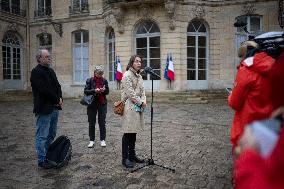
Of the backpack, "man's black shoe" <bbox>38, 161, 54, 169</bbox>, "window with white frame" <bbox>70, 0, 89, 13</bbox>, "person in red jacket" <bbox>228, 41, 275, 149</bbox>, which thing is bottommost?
"man's black shoe" <bbox>38, 161, 54, 169</bbox>

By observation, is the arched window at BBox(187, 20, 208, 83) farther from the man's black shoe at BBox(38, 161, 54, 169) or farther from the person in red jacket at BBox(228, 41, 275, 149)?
the person in red jacket at BBox(228, 41, 275, 149)

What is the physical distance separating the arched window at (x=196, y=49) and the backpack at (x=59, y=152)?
14.6 m

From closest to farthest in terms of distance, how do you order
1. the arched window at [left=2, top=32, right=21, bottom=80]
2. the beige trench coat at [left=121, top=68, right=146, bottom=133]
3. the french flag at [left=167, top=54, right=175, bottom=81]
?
1. the beige trench coat at [left=121, top=68, right=146, bottom=133]
2. the french flag at [left=167, top=54, right=175, bottom=81]
3. the arched window at [left=2, top=32, right=21, bottom=80]

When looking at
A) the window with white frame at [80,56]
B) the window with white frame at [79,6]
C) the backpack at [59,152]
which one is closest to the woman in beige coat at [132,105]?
the backpack at [59,152]

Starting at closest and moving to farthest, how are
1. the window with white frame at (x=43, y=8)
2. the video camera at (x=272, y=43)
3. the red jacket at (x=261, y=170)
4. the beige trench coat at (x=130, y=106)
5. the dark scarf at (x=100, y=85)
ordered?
1. the red jacket at (x=261, y=170)
2. the video camera at (x=272, y=43)
3. the beige trench coat at (x=130, y=106)
4. the dark scarf at (x=100, y=85)
5. the window with white frame at (x=43, y=8)

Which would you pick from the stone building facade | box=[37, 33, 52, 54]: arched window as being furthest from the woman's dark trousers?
box=[37, 33, 52, 54]: arched window

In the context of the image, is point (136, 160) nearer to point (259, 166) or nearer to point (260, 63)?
point (260, 63)

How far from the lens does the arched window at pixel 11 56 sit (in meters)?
23.5

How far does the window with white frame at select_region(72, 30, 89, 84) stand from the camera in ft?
74.5

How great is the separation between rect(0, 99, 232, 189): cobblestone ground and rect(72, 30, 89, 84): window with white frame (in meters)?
13.3

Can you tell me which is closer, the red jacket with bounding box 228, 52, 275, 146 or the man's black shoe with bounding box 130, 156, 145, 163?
the red jacket with bounding box 228, 52, 275, 146

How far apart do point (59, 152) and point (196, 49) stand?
15.2m

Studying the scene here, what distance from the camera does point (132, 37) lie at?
19469mm

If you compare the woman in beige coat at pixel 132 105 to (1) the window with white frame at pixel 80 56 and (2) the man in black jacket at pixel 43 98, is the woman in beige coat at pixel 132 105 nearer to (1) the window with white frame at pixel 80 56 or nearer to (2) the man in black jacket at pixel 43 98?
(2) the man in black jacket at pixel 43 98
